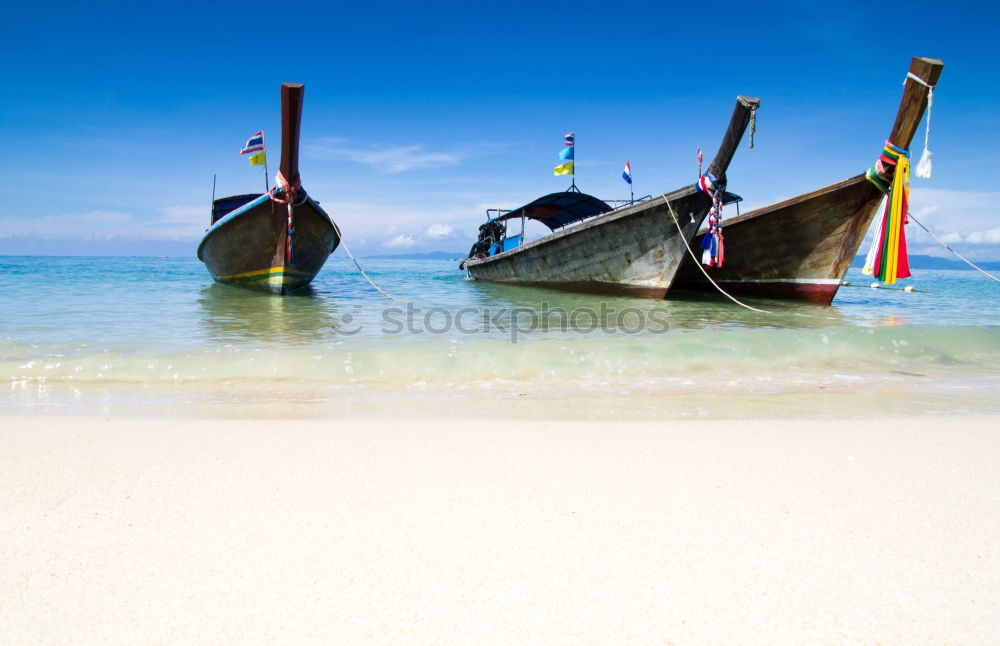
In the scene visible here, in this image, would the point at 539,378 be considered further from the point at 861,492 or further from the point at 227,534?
the point at 227,534

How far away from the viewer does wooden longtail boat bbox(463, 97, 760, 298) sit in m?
11.4

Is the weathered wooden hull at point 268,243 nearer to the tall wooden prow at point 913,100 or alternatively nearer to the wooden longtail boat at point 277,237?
the wooden longtail boat at point 277,237

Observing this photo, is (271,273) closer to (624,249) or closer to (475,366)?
(624,249)

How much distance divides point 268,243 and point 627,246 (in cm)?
796

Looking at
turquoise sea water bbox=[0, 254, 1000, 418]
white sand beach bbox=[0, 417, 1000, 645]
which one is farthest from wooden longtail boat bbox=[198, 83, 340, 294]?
white sand beach bbox=[0, 417, 1000, 645]

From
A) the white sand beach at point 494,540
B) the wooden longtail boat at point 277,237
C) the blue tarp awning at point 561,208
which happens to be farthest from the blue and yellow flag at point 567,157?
the white sand beach at point 494,540

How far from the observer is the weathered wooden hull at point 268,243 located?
477 inches

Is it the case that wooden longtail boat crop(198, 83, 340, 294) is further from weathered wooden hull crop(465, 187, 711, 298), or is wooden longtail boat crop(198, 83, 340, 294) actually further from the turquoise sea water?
weathered wooden hull crop(465, 187, 711, 298)

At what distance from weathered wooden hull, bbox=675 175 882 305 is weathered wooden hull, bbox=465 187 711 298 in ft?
3.79

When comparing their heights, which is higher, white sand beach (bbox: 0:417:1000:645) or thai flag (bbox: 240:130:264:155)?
thai flag (bbox: 240:130:264:155)

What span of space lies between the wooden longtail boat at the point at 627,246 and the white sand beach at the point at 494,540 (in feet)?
29.6

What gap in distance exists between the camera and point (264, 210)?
11.9 metres

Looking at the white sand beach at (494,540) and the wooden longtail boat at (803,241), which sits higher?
the wooden longtail boat at (803,241)

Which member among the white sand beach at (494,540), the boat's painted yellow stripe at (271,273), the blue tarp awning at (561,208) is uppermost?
the blue tarp awning at (561,208)
